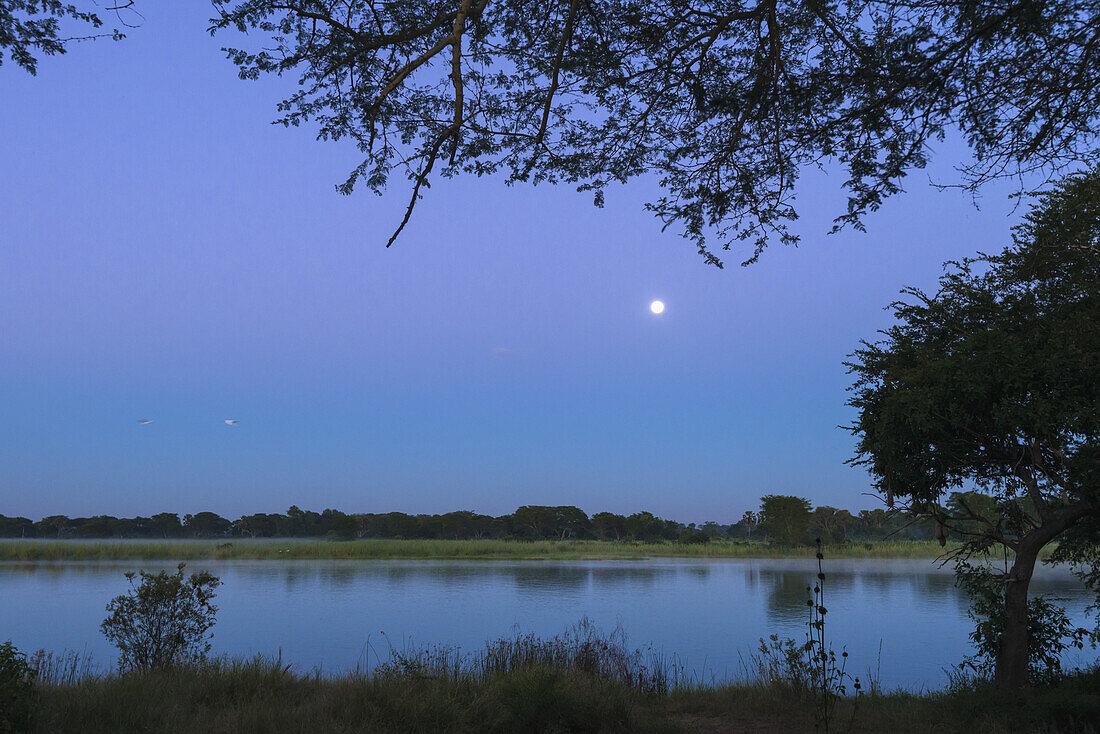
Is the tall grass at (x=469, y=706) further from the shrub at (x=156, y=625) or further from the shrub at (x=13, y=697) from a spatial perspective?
the shrub at (x=156, y=625)

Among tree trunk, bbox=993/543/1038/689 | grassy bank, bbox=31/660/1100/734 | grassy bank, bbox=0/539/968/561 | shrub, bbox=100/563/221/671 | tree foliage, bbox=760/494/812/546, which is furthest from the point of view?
tree foliage, bbox=760/494/812/546

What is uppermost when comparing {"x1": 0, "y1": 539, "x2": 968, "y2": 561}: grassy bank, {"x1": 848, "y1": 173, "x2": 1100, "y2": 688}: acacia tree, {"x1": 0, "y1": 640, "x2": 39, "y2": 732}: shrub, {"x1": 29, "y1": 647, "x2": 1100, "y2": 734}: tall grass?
{"x1": 848, "y1": 173, "x2": 1100, "y2": 688}: acacia tree

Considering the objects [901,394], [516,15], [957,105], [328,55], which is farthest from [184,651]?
[957,105]

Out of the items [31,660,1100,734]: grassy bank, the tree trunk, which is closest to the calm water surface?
[31,660,1100,734]: grassy bank

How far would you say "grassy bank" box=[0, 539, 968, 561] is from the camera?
5675 centimetres

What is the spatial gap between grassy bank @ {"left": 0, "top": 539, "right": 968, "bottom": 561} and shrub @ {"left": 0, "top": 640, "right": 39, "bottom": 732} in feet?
173

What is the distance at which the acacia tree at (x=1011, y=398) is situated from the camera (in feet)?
29.2

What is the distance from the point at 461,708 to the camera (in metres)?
7.96

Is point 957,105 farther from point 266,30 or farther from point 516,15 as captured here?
point 266,30

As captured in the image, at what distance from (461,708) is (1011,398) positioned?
26.2ft

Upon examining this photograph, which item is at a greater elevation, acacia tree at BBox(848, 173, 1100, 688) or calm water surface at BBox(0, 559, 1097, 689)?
acacia tree at BBox(848, 173, 1100, 688)

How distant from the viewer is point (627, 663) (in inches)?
500

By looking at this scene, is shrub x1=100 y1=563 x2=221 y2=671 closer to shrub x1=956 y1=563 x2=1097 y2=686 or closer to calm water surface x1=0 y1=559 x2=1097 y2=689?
calm water surface x1=0 y1=559 x2=1097 y2=689

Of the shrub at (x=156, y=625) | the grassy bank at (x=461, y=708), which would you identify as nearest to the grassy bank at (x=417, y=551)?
the shrub at (x=156, y=625)
